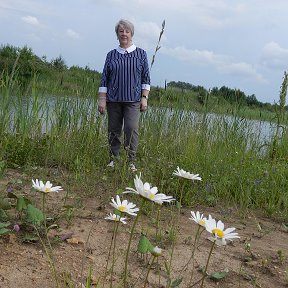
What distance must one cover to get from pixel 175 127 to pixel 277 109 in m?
1.36

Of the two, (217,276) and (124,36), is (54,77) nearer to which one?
(124,36)

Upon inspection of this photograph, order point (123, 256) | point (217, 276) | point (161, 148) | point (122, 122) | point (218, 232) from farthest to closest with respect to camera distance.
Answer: point (122, 122) < point (161, 148) < point (123, 256) < point (217, 276) < point (218, 232)

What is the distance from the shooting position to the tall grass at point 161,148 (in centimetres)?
355

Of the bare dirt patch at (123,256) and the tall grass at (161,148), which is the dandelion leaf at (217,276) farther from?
the tall grass at (161,148)

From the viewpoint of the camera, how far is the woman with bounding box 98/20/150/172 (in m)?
4.41

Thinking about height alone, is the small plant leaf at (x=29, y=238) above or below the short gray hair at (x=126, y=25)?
below

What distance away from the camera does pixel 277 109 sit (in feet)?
13.3

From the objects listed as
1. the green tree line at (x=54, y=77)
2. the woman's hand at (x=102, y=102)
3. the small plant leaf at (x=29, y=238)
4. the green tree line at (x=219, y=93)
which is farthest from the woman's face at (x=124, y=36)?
the small plant leaf at (x=29, y=238)

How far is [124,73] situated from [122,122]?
522mm

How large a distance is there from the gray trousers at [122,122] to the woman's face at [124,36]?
58 centimetres

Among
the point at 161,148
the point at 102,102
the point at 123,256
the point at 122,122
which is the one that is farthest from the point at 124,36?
the point at 123,256

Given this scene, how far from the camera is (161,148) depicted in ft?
14.9

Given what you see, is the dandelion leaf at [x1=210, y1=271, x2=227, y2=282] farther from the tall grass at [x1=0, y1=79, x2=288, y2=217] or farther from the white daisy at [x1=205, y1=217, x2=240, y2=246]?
the tall grass at [x1=0, y1=79, x2=288, y2=217]

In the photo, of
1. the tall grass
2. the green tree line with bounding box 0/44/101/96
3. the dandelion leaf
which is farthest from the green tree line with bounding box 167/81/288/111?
the dandelion leaf
